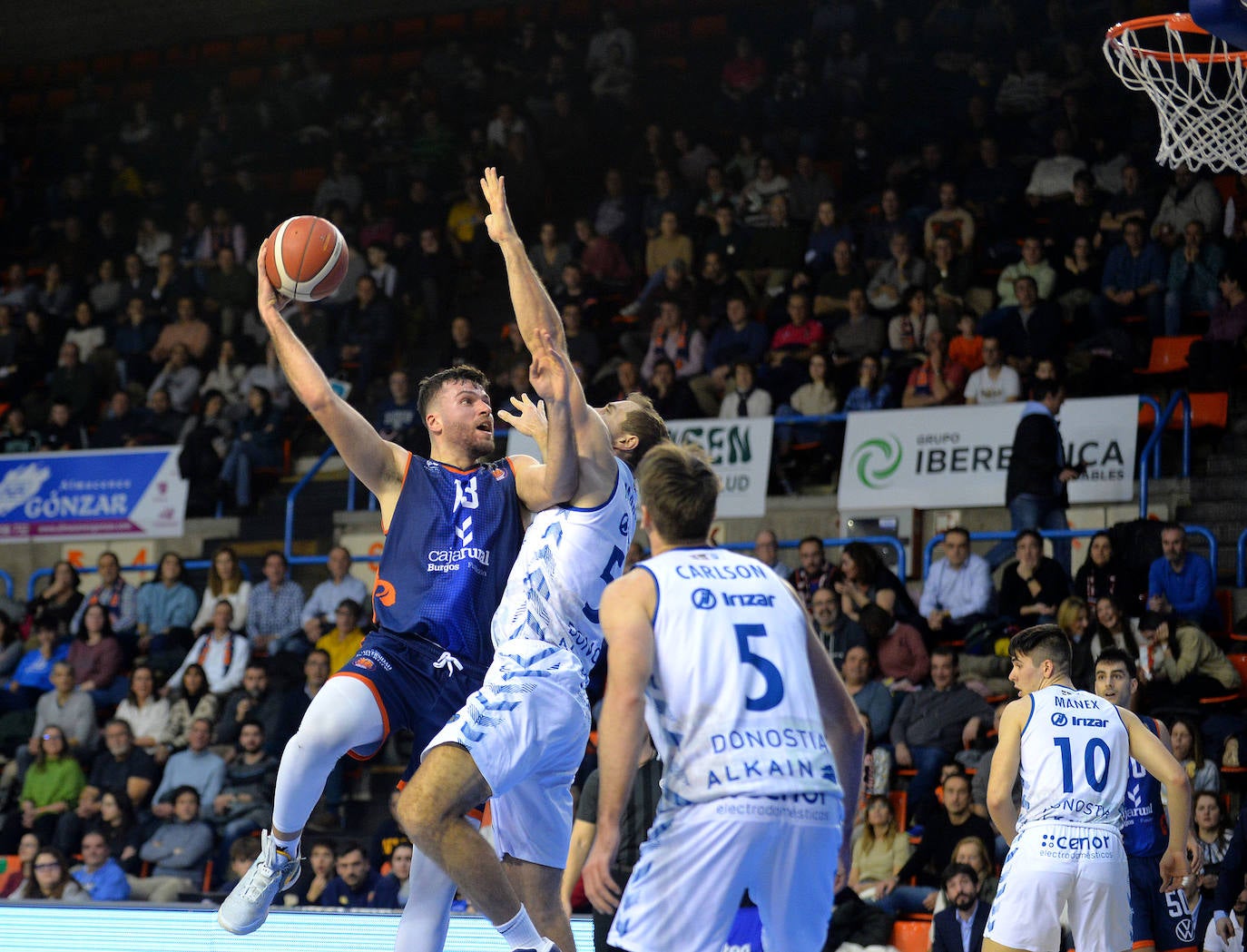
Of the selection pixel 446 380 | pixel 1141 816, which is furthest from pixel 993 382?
pixel 446 380

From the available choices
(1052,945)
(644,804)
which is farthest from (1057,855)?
(644,804)

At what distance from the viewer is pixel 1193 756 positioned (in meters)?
9.74

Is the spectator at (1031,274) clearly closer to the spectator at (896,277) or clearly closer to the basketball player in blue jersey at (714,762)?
the spectator at (896,277)

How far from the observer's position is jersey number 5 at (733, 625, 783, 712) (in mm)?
4051

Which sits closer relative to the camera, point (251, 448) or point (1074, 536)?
point (1074, 536)

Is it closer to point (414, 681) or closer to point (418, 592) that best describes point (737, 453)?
point (418, 592)

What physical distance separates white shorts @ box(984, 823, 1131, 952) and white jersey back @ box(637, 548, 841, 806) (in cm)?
316

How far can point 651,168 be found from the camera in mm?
17812

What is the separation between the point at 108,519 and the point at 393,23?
8.92m

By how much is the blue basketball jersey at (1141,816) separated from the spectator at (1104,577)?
2.41m

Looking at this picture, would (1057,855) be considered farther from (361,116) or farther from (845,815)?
(361,116)

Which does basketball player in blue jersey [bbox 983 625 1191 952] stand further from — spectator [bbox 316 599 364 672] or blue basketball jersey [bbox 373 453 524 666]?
spectator [bbox 316 599 364 672]

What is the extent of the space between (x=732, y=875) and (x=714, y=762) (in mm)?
291

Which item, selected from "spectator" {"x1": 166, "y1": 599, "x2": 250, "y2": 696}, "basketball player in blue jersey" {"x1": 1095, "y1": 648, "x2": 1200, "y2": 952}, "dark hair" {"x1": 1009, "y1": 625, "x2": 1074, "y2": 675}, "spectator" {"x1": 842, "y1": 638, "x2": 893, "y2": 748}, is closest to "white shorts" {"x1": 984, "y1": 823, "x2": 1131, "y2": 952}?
"dark hair" {"x1": 1009, "y1": 625, "x2": 1074, "y2": 675}
